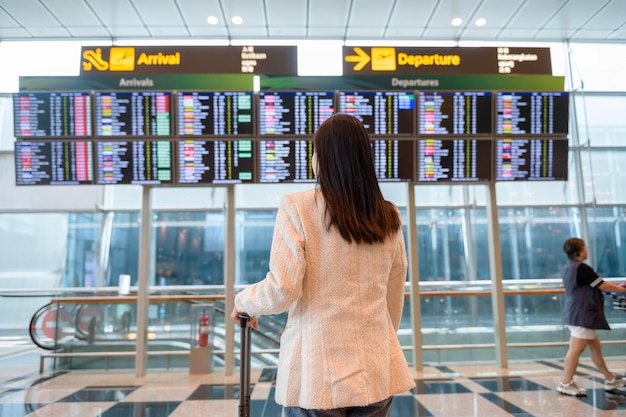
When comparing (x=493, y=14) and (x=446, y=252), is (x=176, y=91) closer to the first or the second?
(x=493, y=14)

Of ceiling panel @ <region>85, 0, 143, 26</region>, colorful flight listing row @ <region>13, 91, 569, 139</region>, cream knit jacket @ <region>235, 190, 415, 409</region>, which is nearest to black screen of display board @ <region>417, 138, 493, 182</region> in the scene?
colorful flight listing row @ <region>13, 91, 569, 139</region>

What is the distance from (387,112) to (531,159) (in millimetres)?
1578

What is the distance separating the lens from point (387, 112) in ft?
16.1

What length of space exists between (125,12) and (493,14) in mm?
5235

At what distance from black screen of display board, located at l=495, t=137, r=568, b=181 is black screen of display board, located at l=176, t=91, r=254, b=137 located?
102 inches

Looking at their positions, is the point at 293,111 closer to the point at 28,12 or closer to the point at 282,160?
the point at 282,160

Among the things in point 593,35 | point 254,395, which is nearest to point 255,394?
point 254,395

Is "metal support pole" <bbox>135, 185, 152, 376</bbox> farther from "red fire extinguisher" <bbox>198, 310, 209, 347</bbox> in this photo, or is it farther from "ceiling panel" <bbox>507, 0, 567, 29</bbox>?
"ceiling panel" <bbox>507, 0, 567, 29</bbox>

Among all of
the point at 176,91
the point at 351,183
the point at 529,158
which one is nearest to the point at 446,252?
the point at 529,158

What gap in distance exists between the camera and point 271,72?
5008mm

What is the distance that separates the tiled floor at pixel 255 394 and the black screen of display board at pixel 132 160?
6.61ft

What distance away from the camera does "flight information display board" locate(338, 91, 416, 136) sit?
16.1 ft

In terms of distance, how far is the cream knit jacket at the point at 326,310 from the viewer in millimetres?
1106

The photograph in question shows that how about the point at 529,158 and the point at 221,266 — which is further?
the point at 221,266
